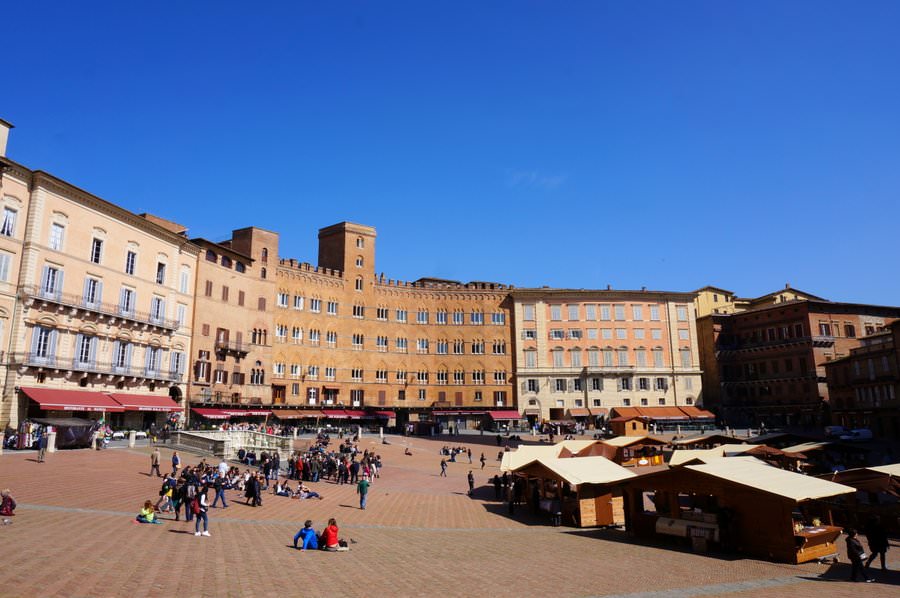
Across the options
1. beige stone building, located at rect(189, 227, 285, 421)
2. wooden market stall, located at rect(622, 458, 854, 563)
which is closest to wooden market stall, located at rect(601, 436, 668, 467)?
wooden market stall, located at rect(622, 458, 854, 563)

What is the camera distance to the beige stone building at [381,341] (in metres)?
63.9

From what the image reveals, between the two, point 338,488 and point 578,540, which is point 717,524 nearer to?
point 578,540

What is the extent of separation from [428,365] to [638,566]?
56.1 metres

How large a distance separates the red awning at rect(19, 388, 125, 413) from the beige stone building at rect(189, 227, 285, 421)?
981 cm

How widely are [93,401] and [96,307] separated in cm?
665

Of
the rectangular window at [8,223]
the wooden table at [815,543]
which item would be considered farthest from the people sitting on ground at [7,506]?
the rectangular window at [8,223]

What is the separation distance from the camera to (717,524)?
1742 cm

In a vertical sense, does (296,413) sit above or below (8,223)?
below

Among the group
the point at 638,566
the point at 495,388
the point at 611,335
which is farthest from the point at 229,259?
the point at 638,566

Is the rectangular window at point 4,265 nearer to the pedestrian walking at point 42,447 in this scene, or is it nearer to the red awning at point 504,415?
the pedestrian walking at point 42,447

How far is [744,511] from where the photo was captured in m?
17.0

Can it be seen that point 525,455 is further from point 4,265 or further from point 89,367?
point 4,265

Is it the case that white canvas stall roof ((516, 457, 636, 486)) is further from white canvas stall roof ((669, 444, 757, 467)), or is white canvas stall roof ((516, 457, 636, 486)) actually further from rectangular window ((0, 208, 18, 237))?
rectangular window ((0, 208, 18, 237))

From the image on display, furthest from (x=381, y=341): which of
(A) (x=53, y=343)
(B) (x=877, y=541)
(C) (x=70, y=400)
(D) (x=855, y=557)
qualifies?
(D) (x=855, y=557)
